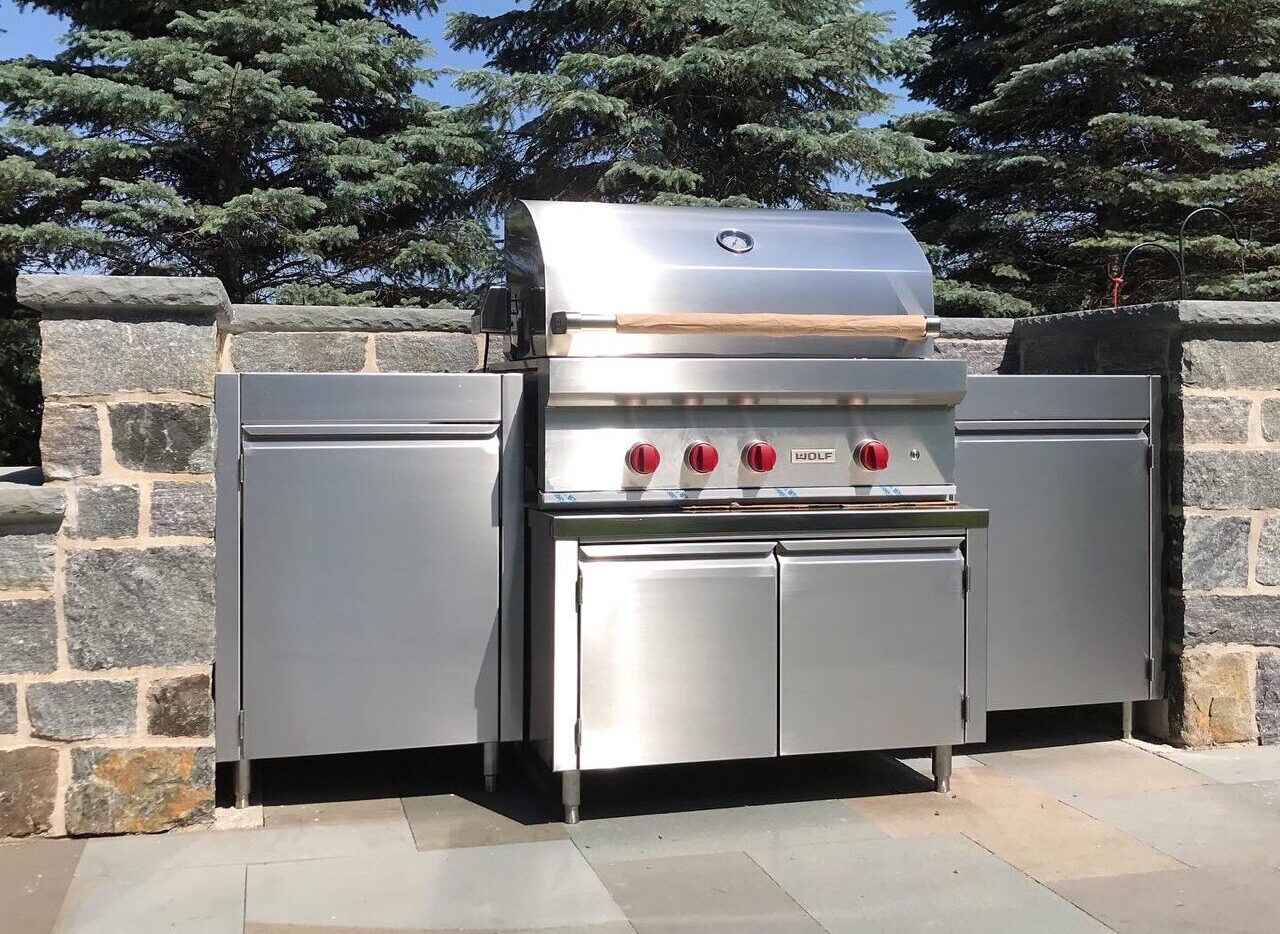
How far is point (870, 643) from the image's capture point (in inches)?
142

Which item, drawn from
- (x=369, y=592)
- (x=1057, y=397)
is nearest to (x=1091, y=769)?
→ (x=1057, y=397)

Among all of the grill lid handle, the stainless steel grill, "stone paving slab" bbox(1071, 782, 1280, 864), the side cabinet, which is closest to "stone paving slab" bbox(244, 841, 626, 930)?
the stainless steel grill

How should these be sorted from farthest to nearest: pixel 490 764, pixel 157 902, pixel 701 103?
1. pixel 701 103
2. pixel 490 764
3. pixel 157 902

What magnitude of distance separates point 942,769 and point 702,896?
1.11 meters

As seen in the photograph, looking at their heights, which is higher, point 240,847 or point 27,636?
point 27,636

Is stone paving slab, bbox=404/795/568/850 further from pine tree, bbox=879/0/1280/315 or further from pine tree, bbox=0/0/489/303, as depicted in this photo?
pine tree, bbox=879/0/1280/315

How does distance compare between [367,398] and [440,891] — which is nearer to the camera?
[440,891]

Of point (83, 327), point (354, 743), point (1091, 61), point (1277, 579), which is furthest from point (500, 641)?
point (1091, 61)

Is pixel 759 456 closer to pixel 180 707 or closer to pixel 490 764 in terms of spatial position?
pixel 490 764

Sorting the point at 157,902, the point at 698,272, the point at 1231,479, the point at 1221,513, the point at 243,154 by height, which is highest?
the point at 243,154

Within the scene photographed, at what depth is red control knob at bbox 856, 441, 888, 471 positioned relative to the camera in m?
3.66

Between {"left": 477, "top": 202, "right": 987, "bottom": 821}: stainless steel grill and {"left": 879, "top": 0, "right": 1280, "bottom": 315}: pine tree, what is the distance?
8594 mm

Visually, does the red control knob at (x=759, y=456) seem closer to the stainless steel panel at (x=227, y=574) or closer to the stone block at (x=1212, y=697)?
the stainless steel panel at (x=227, y=574)

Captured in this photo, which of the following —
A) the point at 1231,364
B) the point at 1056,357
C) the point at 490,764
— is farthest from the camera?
the point at 1056,357
